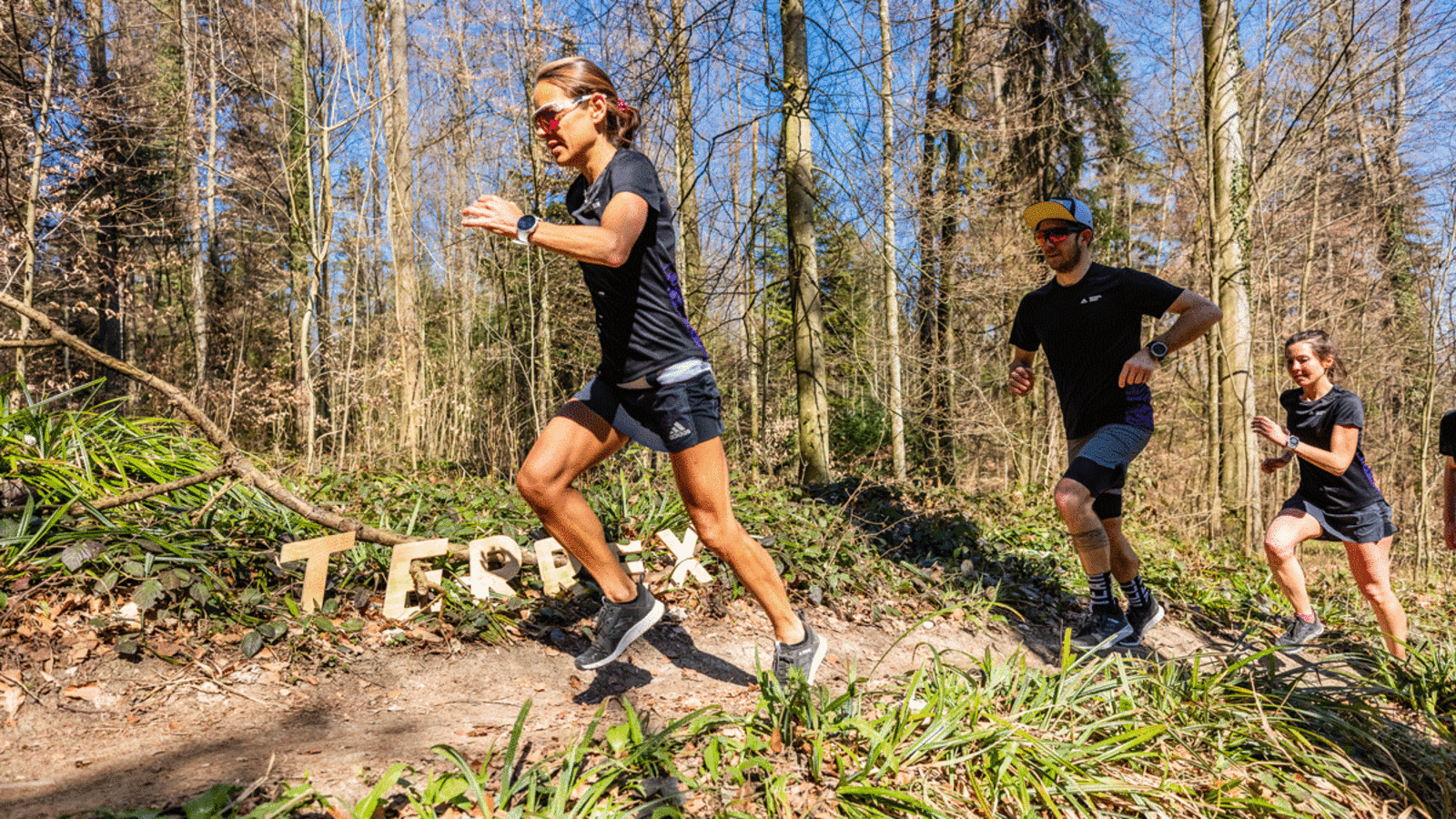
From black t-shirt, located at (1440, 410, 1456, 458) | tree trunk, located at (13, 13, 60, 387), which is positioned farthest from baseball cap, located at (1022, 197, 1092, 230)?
tree trunk, located at (13, 13, 60, 387)

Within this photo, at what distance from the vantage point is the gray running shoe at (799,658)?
2896 millimetres

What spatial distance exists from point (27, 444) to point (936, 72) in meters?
9.85

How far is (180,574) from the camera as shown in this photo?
10.2 ft

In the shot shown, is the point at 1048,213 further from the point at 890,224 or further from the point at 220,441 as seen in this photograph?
the point at 890,224

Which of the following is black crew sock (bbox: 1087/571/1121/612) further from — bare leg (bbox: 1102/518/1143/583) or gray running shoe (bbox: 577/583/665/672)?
gray running shoe (bbox: 577/583/665/672)

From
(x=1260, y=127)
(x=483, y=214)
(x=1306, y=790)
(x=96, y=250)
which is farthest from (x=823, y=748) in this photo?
(x=96, y=250)

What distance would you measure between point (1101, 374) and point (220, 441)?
4212mm

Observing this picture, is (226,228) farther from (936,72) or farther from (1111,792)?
(1111,792)

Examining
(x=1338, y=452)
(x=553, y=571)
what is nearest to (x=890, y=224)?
(x=1338, y=452)

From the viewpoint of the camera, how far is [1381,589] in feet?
13.9

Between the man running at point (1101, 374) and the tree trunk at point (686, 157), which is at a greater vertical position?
the tree trunk at point (686, 157)

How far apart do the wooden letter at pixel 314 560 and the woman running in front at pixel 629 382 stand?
1.19 metres

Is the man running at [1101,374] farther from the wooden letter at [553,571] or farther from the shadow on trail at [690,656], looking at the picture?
the wooden letter at [553,571]

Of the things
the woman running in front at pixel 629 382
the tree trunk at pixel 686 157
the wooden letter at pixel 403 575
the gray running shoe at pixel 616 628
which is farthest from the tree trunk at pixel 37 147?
the gray running shoe at pixel 616 628
